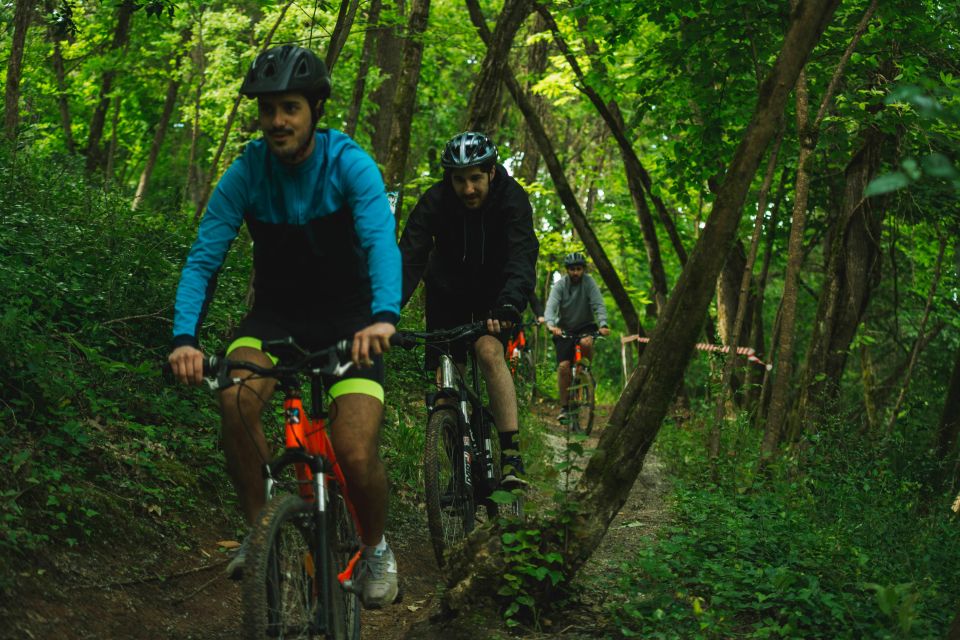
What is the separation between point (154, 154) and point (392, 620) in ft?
45.6

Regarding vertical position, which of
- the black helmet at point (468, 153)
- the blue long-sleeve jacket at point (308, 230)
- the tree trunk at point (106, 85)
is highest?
the tree trunk at point (106, 85)

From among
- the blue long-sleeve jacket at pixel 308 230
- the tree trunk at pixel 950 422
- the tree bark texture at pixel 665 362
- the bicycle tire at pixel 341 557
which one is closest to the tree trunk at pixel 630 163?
the tree trunk at pixel 950 422

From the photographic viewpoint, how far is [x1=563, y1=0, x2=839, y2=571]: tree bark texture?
185 inches

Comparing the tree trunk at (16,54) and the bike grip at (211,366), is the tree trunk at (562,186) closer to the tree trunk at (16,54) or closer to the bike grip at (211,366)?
the tree trunk at (16,54)

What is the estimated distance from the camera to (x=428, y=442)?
5.45m

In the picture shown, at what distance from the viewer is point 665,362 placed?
4762mm

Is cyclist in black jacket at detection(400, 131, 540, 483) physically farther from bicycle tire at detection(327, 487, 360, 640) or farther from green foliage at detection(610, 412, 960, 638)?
bicycle tire at detection(327, 487, 360, 640)

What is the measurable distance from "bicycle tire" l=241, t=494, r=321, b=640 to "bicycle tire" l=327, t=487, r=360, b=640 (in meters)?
0.09

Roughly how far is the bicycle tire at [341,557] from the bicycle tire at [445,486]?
1.40 m

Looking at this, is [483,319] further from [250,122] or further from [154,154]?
[250,122]

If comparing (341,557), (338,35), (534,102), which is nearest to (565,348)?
(338,35)

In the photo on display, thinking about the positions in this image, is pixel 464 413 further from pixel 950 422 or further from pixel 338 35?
pixel 950 422

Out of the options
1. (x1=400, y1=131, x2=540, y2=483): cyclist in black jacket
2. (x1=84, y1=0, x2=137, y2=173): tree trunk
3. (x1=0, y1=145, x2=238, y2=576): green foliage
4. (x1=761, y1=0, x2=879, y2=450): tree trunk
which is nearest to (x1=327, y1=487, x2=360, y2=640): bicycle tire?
(x1=0, y1=145, x2=238, y2=576): green foliage

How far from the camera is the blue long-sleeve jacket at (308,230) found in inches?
144
